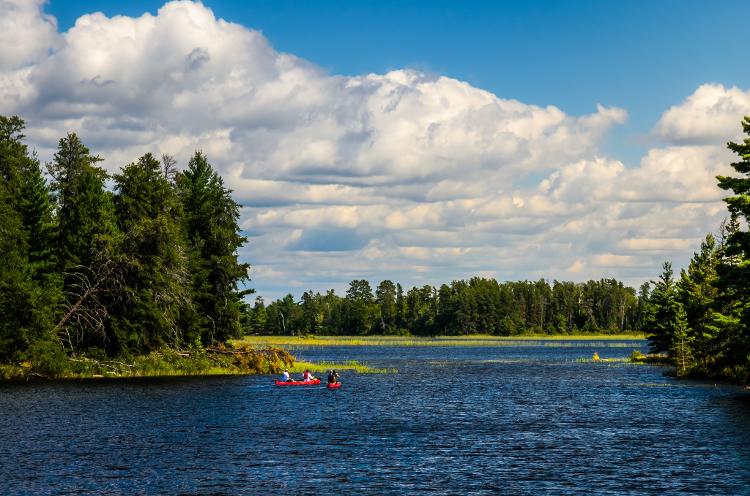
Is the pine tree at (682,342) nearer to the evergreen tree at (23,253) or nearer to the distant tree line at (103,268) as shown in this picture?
the distant tree line at (103,268)

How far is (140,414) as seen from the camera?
208ft

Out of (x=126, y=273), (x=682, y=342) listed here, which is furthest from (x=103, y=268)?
(x=682, y=342)

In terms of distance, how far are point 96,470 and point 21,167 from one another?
7082cm

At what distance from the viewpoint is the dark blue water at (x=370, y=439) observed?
3941cm

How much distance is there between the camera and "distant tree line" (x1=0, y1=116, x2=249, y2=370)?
85062 mm

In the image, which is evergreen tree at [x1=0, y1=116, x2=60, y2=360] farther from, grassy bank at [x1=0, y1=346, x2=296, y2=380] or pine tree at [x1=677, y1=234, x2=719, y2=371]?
pine tree at [x1=677, y1=234, x2=719, y2=371]

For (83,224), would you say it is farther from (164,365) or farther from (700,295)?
(700,295)

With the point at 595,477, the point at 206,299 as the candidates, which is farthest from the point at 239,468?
the point at 206,299

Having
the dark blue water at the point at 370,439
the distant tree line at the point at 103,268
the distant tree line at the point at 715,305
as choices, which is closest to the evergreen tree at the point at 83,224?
the distant tree line at the point at 103,268

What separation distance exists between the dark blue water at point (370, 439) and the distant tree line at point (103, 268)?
7.22 m

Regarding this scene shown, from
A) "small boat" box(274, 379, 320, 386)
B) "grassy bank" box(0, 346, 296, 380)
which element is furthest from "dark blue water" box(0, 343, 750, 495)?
"grassy bank" box(0, 346, 296, 380)

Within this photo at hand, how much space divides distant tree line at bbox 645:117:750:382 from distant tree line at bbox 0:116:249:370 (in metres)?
54.3

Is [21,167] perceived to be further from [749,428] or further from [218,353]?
[749,428]

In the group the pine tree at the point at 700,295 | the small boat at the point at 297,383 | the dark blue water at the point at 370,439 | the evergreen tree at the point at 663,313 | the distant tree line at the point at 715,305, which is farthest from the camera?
the evergreen tree at the point at 663,313
